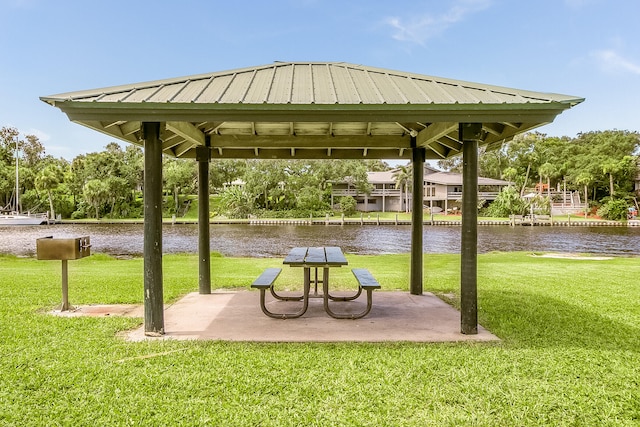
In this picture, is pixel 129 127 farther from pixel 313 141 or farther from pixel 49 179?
pixel 49 179

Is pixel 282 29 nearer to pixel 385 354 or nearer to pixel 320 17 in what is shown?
pixel 320 17

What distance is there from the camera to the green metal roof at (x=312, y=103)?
164 inches

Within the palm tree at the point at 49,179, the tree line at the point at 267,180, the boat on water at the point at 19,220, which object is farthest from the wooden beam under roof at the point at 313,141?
the palm tree at the point at 49,179

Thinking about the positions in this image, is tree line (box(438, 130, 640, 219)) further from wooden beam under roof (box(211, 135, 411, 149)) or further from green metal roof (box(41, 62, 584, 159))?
green metal roof (box(41, 62, 584, 159))

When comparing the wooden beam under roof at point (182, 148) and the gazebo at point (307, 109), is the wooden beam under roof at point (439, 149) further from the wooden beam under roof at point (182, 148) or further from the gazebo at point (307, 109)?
the wooden beam under roof at point (182, 148)

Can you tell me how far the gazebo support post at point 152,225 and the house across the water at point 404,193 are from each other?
46.7m

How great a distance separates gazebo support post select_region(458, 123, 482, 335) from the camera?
4.61 metres

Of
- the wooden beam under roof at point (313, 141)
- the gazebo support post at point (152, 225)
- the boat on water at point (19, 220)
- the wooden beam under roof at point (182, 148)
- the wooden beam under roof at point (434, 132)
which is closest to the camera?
the gazebo support post at point (152, 225)

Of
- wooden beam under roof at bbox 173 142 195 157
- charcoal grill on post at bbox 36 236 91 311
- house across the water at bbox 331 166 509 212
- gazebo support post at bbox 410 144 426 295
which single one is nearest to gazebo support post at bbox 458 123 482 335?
gazebo support post at bbox 410 144 426 295

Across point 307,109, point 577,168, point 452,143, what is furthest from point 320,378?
point 577,168

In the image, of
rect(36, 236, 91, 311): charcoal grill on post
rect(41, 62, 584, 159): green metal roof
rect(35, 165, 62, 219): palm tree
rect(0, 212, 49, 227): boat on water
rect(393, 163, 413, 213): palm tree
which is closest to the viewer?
rect(41, 62, 584, 159): green metal roof

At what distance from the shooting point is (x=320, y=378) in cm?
357

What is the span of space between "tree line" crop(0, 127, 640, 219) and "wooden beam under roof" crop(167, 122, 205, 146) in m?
39.8

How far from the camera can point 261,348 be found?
4305mm
